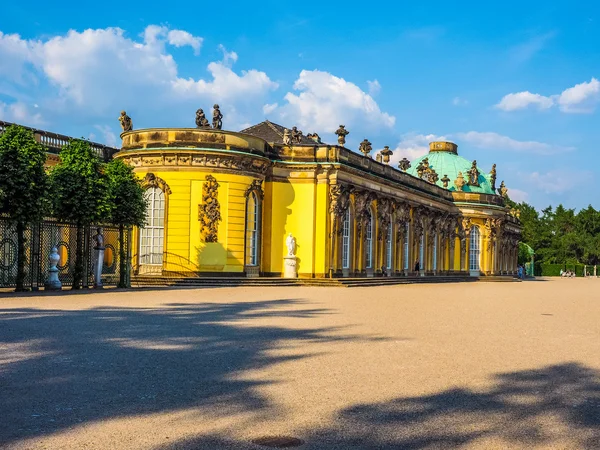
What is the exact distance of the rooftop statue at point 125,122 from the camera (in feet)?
119

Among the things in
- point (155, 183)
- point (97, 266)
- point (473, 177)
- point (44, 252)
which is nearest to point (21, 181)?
point (97, 266)

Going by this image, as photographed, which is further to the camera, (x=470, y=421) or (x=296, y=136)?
(x=296, y=136)

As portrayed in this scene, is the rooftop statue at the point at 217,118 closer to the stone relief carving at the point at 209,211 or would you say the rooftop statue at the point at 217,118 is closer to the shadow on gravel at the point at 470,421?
the stone relief carving at the point at 209,211

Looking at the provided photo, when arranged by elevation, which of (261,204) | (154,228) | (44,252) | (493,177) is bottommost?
(44,252)

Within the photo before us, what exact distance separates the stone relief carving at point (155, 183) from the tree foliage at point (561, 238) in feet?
292

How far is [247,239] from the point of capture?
3497 centimetres

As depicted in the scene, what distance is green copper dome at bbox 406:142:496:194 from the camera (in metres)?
66.5

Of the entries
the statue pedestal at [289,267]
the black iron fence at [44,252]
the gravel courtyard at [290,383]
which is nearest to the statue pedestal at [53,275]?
the black iron fence at [44,252]

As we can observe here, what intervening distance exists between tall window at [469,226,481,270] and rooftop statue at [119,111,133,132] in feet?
118

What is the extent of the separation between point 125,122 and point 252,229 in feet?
27.2

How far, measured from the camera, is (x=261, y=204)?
35.8m

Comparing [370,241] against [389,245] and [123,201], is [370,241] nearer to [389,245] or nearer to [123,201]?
[389,245]

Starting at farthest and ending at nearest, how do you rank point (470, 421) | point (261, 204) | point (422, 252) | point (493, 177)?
point (493, 177) < point (422, 252) < point (261, 204) < point (470, 421)

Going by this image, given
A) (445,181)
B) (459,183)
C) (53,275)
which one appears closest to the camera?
(53,275)
